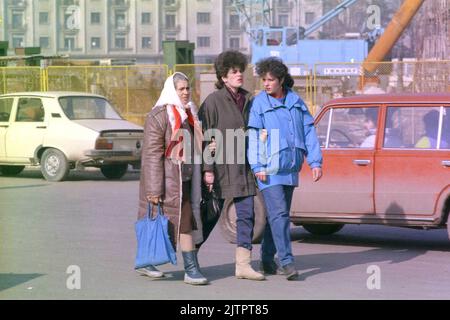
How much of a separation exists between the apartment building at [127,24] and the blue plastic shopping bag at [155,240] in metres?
40.0

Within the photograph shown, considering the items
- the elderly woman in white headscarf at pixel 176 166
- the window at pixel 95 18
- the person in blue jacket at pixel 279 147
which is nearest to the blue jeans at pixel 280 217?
the person in blue jacket at pixel 279 147

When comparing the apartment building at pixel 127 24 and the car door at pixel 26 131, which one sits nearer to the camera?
the car door at pixel 26 131

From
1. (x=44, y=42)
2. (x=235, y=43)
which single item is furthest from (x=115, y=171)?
(x=235, y=43)

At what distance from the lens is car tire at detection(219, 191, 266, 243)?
32.6 ft

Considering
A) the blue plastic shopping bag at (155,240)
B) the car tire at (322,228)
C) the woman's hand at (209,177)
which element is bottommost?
the car tire at (322,228)

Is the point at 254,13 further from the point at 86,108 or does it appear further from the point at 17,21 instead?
the point at 86,108

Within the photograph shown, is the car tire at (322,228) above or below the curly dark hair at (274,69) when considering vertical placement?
below

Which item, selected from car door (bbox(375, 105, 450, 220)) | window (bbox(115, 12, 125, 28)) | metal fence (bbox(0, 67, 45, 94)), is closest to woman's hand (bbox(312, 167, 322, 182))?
car door (bbox(375, 105, 450, 220))

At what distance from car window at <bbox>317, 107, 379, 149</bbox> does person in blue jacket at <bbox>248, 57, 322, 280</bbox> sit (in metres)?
1.85

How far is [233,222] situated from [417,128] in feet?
7.30

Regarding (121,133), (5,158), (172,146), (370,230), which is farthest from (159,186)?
(5,158)

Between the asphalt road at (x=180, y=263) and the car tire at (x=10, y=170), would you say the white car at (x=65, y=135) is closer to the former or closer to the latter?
the car tire at (x=10, y=170)

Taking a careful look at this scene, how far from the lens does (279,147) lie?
7703 millimetres

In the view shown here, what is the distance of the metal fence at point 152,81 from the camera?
2745 cm
